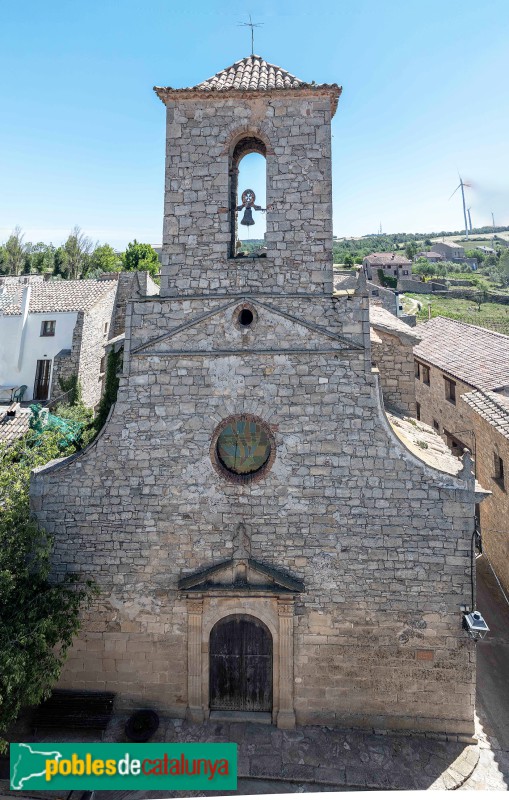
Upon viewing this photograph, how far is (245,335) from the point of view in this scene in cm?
915

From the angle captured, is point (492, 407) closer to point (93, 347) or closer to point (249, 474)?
point (249, 474)

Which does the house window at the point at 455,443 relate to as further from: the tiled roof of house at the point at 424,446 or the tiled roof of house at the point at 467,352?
the tiled roof of house at the point at 424,446

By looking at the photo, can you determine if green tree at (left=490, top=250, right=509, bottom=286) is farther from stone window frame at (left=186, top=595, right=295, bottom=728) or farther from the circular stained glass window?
stone window frame at (left=186, top=595, right=295, bottom=728)

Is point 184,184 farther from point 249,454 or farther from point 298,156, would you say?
point 249,454

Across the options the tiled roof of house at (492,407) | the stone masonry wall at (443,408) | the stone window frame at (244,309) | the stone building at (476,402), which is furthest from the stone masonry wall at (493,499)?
the stone window frame at (244,309)

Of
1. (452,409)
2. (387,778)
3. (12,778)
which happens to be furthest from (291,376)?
(452,409)

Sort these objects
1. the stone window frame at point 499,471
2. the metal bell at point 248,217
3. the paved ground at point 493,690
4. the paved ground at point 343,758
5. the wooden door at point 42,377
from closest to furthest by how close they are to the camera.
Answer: the paved ground at point 343,758, the paved ground at point 493,690, the metal bell at point 248,217, the stone window frame at point 499,471, the wooden door at point 42,377

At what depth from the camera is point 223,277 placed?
9305 mm

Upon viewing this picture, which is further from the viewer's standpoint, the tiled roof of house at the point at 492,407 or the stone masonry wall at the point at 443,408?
the stone masonry wall at the point at 443,408

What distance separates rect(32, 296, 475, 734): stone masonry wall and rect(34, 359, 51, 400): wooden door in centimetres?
1815

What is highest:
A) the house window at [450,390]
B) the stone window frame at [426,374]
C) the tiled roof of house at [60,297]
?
the tiled roof of house at [60,297]

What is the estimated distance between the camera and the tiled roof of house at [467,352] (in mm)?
16297

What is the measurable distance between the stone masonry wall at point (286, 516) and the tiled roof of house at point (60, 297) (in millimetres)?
18244

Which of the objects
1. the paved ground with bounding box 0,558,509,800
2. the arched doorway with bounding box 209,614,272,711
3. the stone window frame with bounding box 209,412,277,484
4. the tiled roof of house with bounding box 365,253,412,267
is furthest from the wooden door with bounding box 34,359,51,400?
the tiled roof of house with bounding box 365,253,412,267
